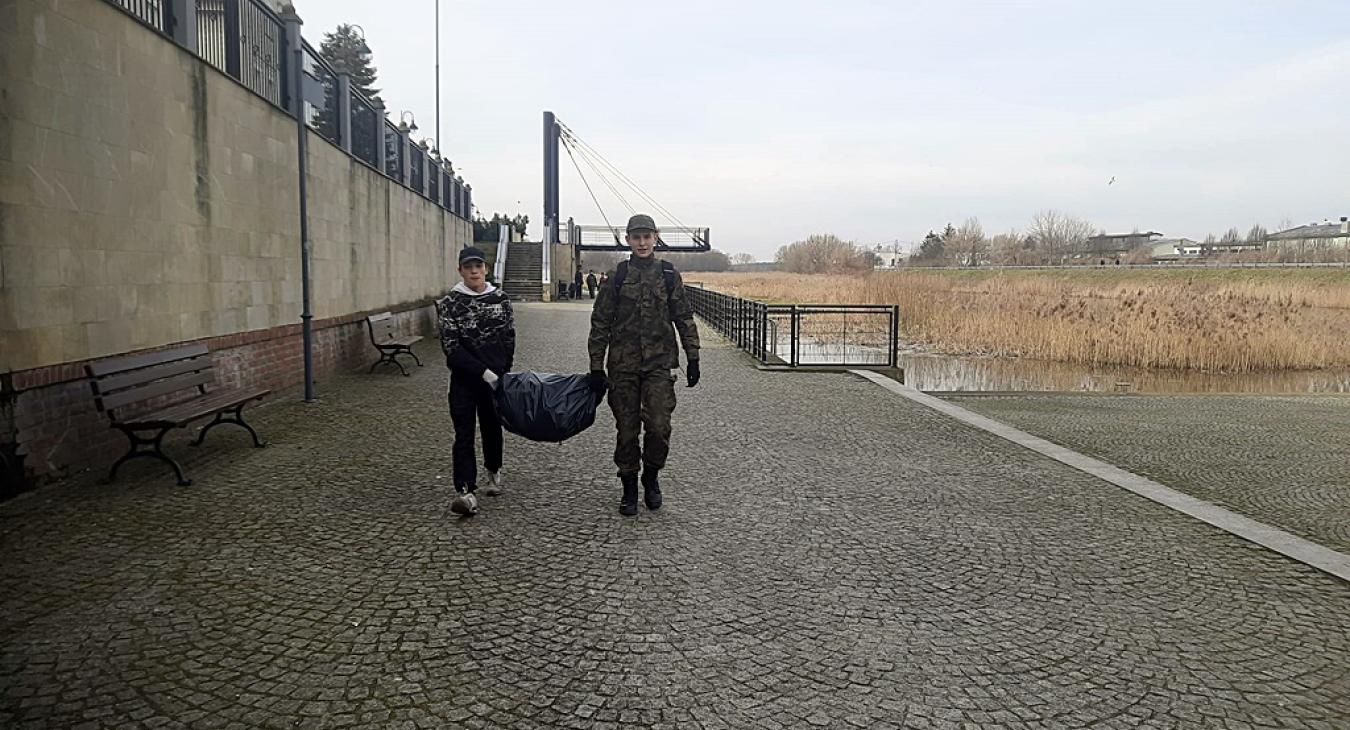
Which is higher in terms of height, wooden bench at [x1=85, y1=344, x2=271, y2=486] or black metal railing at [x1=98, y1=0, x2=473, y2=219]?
black metal railing at [x1=98, y1=0, x2=473, y2=219]

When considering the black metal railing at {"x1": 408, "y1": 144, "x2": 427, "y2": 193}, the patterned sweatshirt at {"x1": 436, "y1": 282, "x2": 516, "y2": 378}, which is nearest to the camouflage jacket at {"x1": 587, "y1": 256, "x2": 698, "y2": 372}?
the patterned sweatshirt at {"x1": 436, "y1": 282, "x2": 516, "y2": 378}

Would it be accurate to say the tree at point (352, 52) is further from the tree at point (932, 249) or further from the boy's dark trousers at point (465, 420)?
the tree at point (932, 249)

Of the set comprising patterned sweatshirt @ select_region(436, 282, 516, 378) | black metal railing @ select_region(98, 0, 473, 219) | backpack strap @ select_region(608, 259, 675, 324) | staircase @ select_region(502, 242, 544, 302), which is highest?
black metal railing @ select_region(98, 0, 473, 219)

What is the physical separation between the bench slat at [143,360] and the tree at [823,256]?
245 ft

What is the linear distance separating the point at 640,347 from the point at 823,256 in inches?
3779

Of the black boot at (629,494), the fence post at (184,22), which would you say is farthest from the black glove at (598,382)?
the fence post at (184,22)

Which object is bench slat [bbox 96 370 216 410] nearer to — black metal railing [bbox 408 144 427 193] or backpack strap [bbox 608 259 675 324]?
backpack strap [bbox 608 259 675 324]

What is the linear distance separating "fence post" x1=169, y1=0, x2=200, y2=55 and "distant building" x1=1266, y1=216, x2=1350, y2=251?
110m

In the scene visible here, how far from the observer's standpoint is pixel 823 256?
99.4 metres

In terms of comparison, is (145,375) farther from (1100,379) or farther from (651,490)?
(1100,379)

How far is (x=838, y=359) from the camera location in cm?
1723

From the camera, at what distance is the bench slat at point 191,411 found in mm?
5957

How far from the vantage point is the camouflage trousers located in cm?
551

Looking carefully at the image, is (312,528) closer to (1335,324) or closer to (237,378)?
(237,378)
